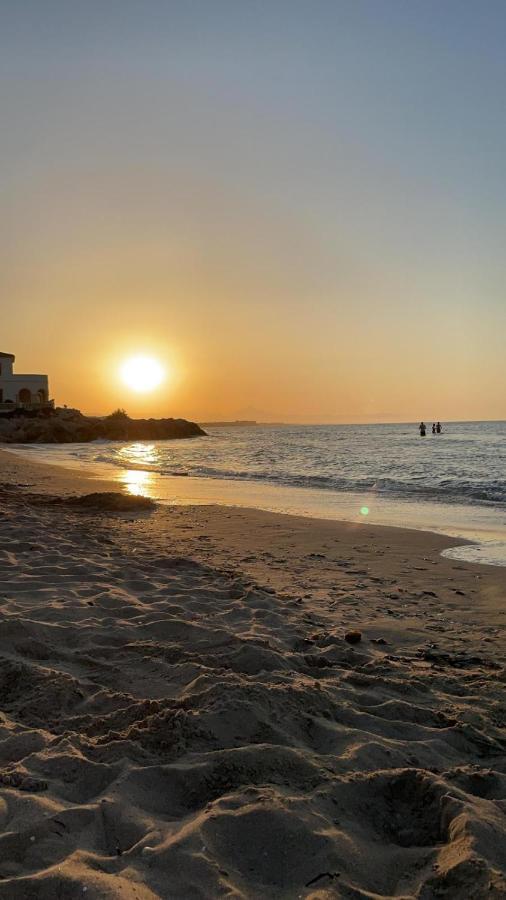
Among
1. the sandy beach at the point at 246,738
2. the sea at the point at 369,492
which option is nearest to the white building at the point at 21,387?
the sea at the point at 369,492

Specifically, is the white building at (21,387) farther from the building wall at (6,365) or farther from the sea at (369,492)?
the sea at (369,492)

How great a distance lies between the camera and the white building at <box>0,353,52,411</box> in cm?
6962

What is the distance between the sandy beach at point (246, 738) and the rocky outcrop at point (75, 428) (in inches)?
2087

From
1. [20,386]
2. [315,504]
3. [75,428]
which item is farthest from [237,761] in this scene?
[20,386]

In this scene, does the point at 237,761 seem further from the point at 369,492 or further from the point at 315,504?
the point at 369,492

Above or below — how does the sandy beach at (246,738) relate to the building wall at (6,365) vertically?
below

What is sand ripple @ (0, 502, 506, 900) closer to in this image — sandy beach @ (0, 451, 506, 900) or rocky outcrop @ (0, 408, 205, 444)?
sandy beach @ (0, 451, 506, 900)

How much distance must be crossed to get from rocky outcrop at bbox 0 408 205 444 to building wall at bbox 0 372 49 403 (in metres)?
4.84

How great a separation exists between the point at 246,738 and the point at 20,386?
74152mm

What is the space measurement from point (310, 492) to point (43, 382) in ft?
203

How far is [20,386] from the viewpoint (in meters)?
71.4

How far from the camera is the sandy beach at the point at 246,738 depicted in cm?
225

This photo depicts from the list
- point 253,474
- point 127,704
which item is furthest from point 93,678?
point 253,474

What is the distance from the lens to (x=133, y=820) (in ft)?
8.21
